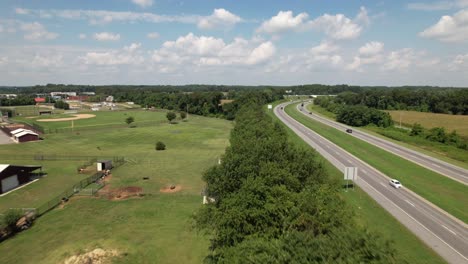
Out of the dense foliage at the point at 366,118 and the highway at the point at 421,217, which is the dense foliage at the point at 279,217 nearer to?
the highway at the point at 421,217

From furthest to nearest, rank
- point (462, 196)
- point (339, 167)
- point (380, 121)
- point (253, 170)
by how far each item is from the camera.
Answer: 1. point (380, 121)
2. point (339, 167)
3. point (462, 196)
4. point (253, 170)

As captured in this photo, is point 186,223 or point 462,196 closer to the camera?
point 186,223

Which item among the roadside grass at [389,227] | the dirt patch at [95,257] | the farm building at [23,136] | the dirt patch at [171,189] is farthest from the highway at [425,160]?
the farm building at [23,136]

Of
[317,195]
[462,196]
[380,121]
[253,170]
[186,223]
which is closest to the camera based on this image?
[317,195]

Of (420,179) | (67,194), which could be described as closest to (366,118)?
(420,179)

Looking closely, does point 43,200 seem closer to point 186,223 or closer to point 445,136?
point 186,223

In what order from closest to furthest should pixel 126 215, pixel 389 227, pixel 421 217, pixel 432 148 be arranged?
pixel 389 227 < pixel 421 217 < pixel 126 215 < pixel 432 148

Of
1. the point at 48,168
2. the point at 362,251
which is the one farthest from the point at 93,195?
the point at 362,251

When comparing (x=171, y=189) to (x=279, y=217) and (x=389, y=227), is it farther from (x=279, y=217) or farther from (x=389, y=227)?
(x=389, y=227)

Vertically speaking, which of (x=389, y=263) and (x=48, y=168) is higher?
(x=389, y=263)
